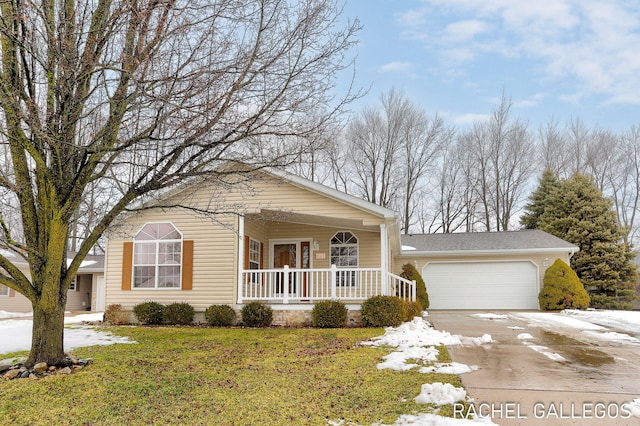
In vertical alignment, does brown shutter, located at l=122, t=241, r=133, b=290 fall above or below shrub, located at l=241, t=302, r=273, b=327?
above

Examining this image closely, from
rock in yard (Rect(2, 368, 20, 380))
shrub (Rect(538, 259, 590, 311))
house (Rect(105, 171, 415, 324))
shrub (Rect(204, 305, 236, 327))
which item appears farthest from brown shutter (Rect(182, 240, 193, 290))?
shrub (Rect(538, 259, 590, 311))

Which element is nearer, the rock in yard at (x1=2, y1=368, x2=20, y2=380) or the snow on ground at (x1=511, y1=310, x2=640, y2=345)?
the rock in yard at (x1=2, y1=368, x2=20, y2=380)

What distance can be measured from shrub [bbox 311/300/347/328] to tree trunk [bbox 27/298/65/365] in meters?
5.93

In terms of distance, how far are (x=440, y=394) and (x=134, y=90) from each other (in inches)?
203

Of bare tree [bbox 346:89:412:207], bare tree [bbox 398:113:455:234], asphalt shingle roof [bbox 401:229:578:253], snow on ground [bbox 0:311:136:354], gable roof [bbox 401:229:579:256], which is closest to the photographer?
snow on ground [bbox 0:311:136:354]

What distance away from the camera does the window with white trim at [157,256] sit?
12641 millimetres

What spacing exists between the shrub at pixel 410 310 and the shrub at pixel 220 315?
4.24m

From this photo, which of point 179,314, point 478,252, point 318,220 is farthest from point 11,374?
point 478,252

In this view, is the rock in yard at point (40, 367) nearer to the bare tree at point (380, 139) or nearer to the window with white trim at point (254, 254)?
the window with white trim at point (254, 254)

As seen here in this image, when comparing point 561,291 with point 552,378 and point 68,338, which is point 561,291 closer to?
point 552,378

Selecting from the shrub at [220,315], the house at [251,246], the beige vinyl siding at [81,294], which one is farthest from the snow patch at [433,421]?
the beige vinyl siding at [81,294]

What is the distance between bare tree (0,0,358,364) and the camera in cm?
579

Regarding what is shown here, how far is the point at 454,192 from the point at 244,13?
23616 millimetres

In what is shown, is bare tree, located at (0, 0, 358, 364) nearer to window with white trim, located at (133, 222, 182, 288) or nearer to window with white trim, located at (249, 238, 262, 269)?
window with white trim, located at (133, 222, 182, 288)
